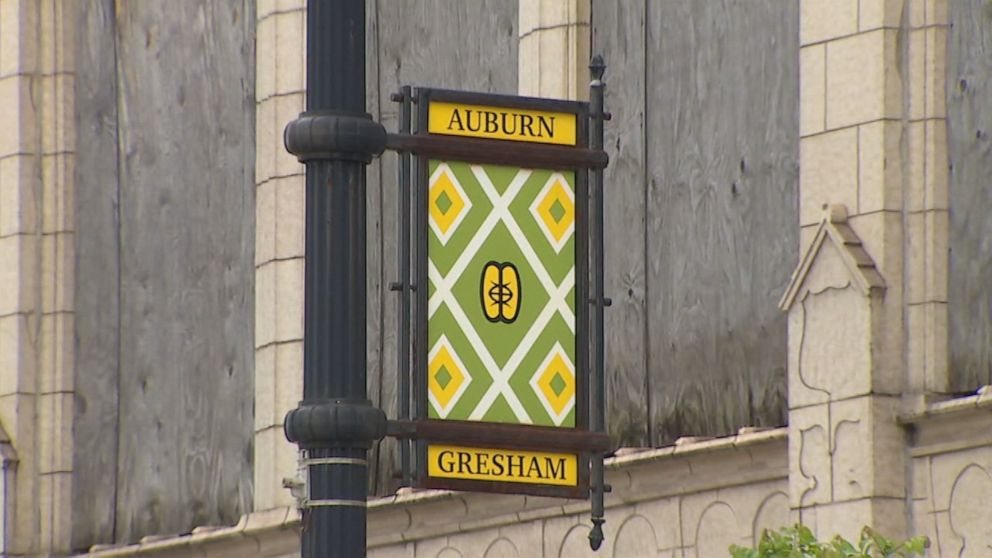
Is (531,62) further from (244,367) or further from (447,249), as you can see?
(447,249)

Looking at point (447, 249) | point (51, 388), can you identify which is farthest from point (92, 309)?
point (447, 249)

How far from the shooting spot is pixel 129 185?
2577 centimetres

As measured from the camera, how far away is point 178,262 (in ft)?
82.4

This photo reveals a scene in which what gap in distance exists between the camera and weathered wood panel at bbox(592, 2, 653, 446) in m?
19.9

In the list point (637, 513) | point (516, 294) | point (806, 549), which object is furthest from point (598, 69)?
point (637, 513)

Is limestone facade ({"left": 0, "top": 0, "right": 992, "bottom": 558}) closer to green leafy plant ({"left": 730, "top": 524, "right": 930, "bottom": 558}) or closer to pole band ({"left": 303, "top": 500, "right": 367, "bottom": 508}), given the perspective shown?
green leafy plant ({"left": 730, "top": 524, "right": 930, "bottom": 558})

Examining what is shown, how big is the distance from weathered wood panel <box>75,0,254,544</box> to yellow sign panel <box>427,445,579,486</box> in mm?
14109

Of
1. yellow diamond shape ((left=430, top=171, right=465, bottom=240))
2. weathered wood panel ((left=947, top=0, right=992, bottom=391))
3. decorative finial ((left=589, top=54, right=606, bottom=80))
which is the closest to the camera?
yellow diamond shape ((left=430, top=171, right=465, bottom=240))

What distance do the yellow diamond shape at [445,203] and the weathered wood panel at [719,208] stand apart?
9.00 m

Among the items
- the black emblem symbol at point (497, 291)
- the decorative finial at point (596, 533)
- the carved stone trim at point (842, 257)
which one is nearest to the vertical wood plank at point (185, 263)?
the carved stone trim at point (842, 257)

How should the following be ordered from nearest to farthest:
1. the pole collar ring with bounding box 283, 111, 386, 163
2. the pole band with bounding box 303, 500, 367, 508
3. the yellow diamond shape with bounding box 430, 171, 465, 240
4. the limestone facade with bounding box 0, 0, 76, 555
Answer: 1. the pole band with bounding box 303, 500, 367, 508
2. the pole collar ring with bounding box 283, 111, 386, 163
3. the yellow diamond shape with bounding box 430, 171, 465, 240
4. the limestone facade with bounding box 0, 0, 76, 555

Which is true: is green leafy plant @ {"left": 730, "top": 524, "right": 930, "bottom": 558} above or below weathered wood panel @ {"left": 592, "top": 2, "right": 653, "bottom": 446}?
below

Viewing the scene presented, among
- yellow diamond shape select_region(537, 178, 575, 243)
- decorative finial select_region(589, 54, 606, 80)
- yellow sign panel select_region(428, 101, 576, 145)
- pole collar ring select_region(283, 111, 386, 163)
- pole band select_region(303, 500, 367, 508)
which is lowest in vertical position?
pole band select_region(303, 500, 367, 508)

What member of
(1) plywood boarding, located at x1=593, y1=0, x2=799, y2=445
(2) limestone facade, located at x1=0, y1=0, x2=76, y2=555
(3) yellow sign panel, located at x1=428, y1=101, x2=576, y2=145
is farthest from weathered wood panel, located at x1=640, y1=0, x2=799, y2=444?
(3) yellow sign panel, located at x1=428, y1=101, x2=576, y2=145
